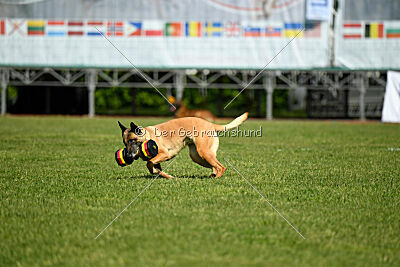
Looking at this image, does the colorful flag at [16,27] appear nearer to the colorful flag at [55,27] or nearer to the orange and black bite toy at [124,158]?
the colorful flag at [55,27]

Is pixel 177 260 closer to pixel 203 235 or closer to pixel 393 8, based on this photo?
pixel 203 235

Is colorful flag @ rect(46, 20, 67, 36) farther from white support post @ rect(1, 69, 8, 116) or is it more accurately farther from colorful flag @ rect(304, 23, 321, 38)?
colorful flag @ rect(304, 23, 321, 38)

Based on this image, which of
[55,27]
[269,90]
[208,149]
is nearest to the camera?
[208,149]

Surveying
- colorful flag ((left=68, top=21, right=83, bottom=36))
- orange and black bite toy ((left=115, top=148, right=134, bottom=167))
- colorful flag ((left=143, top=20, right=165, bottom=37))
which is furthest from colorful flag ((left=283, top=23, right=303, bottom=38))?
orange and black bite toy ((left=115, top=148, right=134, bottom=167))

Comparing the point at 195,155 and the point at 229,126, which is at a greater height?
the point at 229,126

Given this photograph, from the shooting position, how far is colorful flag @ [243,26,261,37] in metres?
35.7

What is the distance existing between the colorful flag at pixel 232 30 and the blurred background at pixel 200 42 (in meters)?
0.06

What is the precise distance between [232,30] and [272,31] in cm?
259

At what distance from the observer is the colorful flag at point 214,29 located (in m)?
35.8

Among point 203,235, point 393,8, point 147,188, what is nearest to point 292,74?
point 393,8

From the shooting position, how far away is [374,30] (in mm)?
35719

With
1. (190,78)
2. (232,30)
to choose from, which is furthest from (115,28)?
(232,30)

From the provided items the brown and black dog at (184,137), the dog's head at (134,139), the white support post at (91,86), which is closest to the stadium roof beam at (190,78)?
the white support post at (91,86)

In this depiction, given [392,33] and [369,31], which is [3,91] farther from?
[392,33]
